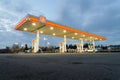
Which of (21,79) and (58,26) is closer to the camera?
(21,79)

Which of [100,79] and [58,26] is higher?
[58,26]

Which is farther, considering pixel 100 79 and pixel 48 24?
pixel 48 24

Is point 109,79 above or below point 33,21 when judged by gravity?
below

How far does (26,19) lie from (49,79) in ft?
67.4

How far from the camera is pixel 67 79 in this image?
326 centimetres

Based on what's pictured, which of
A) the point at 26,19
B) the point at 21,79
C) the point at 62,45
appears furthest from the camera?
the point at 62,45

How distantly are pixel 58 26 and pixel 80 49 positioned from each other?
17742mm

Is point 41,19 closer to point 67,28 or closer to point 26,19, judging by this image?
point 26,19

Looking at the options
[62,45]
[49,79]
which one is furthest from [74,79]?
[62,45]

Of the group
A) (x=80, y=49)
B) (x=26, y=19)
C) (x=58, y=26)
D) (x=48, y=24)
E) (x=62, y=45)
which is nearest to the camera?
(x=26, y=19)

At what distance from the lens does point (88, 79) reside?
3.29 m

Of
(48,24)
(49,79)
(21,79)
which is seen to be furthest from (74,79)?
(48,24)

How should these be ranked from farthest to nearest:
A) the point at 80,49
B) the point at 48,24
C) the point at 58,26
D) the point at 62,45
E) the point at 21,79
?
the point at 80,49
the point at 62,45
the point at 58,26
the point at 48,24
the point at 21,79

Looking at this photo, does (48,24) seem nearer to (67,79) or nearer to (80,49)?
(80,49)
